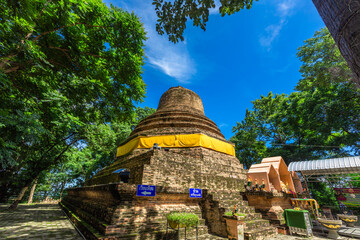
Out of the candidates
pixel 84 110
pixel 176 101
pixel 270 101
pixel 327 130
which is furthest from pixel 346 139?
pixel 84 110

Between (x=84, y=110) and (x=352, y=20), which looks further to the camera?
(x=84, y=110)

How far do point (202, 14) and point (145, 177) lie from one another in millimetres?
5997

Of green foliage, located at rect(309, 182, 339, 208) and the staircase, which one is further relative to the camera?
green foliage, located at rect(309, 182, 339, 208)

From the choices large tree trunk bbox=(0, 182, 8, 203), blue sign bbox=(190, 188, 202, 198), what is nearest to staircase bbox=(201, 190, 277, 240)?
blue sign bbox=(190, 188, 202, 198)

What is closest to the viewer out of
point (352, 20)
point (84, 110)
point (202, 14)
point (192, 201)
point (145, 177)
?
point (352, 20)

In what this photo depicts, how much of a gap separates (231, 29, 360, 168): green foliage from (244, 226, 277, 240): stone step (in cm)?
1342

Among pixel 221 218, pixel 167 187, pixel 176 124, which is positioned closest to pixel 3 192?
pixel 176 124

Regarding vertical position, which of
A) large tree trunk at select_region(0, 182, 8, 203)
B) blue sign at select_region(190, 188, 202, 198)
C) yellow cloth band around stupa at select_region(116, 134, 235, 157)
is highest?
yellow cloth band around stupa at select_region(116, 134, 235, 157)

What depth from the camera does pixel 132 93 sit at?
7664 millimetres

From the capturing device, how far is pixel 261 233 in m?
7.09

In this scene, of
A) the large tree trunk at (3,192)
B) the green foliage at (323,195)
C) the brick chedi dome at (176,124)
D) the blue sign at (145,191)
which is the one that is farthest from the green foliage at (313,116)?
the large tree trunk at (3,192)

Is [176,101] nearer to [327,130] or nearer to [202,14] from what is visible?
[202,14]

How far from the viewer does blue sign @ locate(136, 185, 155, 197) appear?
18.7 ft

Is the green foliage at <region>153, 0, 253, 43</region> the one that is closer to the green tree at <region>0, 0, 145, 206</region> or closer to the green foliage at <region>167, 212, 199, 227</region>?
the green tree at <region>0, 0, 145, 206</region>
